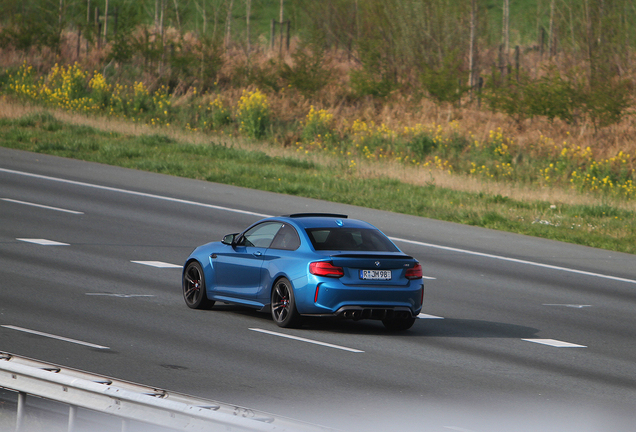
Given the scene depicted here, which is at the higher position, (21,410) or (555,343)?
(21,410)

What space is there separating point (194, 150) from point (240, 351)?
69.1ft

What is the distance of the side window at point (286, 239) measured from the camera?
11.4 metres

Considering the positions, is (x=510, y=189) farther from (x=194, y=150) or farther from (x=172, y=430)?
(x=172, y=430)

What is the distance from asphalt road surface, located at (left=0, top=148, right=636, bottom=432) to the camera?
25.8 feet

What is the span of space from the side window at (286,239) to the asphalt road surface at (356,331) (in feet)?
3.15

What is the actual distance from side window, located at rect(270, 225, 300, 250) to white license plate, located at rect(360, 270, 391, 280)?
937mm

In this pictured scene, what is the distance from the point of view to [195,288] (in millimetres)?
12328

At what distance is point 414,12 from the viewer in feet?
140

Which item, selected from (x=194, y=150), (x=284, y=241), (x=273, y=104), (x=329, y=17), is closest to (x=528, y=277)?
(x=284, y=241)

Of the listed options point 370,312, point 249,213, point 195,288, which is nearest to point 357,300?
point 370,312

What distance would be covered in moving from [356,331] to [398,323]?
1.81ft

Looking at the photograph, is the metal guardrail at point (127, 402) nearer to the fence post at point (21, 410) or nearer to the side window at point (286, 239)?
the fence post at point (21, 410)

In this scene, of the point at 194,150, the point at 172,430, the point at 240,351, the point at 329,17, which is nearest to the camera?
the point at 172,430

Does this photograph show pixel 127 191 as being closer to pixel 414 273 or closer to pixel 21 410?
pixel 414 273
